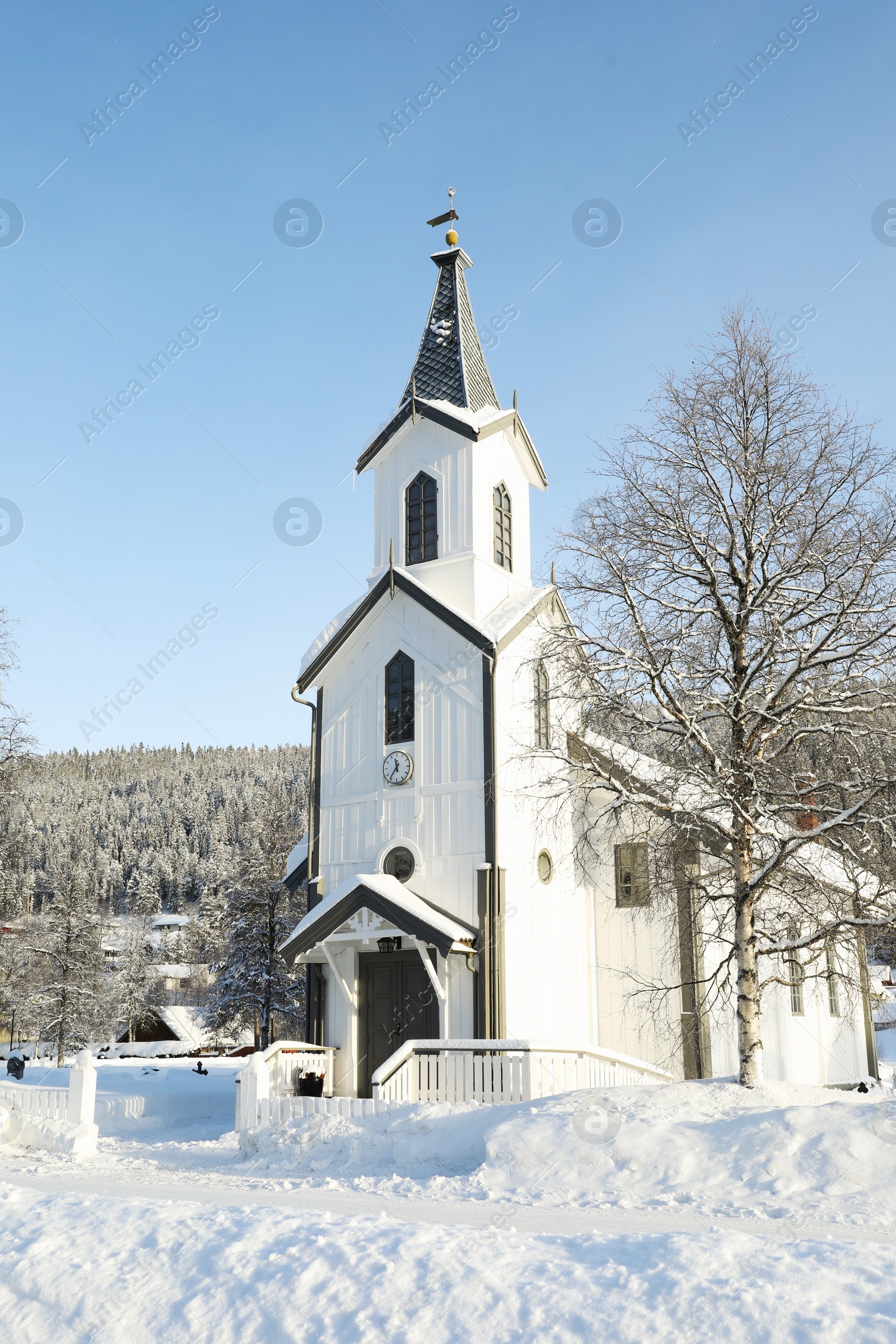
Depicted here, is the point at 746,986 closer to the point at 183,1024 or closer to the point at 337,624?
the point at 337,624

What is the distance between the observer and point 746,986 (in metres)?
12.9

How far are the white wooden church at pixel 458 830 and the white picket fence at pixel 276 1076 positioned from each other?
2.09ft

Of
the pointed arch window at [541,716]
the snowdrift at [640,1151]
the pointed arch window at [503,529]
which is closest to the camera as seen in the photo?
the snowdrift at [640,1151]

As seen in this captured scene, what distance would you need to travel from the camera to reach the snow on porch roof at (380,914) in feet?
Result: 56.1

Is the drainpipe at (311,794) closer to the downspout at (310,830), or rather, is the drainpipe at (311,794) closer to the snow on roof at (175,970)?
the downspout at (310,830)

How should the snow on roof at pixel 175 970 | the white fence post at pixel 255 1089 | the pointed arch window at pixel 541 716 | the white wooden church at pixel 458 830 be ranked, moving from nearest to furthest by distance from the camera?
the white fence post at pixel 255 1089 < the white wooden church at pixel 458 830 < the pointed arch window at pixel 541 716 < the snow on roof at pixel 175 970

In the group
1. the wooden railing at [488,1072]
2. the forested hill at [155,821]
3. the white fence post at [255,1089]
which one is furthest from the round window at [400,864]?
the forested hill at [155,821]

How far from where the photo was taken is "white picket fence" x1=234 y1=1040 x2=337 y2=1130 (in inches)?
573

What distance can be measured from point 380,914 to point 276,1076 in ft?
10.2

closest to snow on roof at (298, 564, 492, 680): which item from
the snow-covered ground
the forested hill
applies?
the snow-covered ground

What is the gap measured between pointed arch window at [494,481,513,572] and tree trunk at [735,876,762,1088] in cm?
1053

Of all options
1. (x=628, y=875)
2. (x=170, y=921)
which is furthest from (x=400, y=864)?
(x=170, y=921)

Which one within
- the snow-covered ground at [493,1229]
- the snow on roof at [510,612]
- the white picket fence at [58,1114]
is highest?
the snow on roof at [510,612]

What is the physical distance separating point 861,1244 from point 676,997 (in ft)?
45.4
